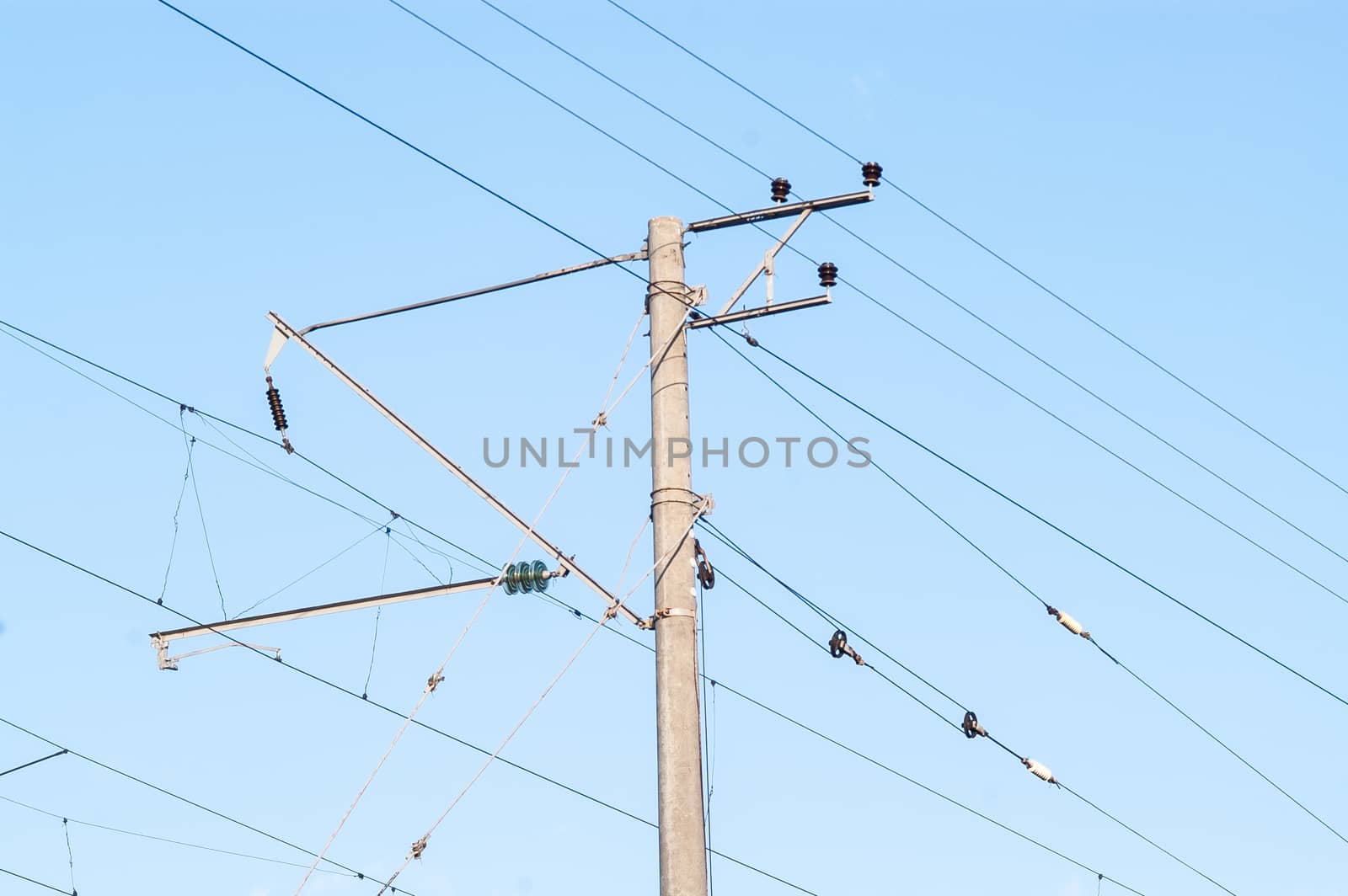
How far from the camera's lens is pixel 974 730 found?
18.2 meters

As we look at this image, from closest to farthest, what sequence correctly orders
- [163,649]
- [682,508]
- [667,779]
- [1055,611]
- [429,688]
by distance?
[667,779]
[682,508]
[429,688]
[163,649]
[1055,611]

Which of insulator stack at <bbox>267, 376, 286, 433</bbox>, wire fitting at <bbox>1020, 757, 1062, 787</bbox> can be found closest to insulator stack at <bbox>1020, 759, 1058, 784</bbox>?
wire fitting at <bbox>1020, 757, 1062, 787</bbox>

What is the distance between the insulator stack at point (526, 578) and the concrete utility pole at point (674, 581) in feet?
4.61

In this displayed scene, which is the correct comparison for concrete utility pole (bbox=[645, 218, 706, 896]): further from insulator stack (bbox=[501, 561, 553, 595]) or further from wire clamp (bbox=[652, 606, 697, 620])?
insulator stack (bbox=[501, 561, 553, 595])

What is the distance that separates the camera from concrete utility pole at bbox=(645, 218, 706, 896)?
13266 millimetres

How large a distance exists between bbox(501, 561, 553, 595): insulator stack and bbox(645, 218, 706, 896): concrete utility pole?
1405mm

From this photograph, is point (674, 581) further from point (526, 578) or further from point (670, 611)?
point (526, 578)

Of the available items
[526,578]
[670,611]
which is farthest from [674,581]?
[526,578]

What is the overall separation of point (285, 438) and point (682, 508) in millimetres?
4387

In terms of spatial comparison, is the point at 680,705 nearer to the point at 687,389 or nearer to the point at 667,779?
the point at 667,779

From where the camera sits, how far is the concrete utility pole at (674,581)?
13.3 metres

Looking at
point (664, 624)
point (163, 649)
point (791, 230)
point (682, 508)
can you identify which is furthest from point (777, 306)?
point (163, 649)

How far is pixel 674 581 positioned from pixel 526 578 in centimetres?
184

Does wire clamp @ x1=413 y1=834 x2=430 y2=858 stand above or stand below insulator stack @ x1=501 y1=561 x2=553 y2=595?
below
